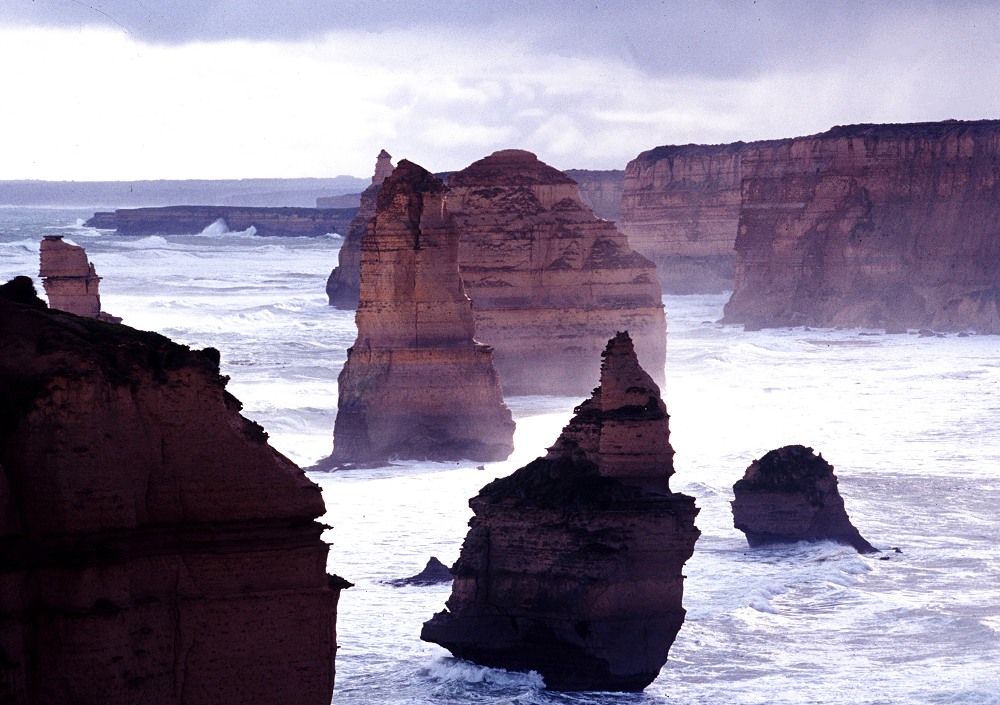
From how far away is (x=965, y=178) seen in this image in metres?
90.1

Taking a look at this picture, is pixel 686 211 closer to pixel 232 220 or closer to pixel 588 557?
pixel 232 220

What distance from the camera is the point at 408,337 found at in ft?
124

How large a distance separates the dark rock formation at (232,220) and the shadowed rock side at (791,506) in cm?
13775

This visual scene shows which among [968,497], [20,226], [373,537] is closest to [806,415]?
[968,497]

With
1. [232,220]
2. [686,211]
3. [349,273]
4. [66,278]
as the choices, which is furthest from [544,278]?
[232,220]

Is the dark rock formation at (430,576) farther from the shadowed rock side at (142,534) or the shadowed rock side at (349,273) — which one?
the shadowed rock side at (349,273)

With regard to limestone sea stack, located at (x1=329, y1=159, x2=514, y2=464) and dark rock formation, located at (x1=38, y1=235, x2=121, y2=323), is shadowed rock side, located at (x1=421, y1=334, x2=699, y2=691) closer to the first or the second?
dark rock formation, located at (x1=38, y1=235, x2=121, y2=323)

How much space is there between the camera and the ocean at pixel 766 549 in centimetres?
2155

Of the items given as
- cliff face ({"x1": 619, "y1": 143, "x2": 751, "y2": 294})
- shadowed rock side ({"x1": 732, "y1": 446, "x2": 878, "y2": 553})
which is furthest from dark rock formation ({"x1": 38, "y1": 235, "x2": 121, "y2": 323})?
cliff face ({"x1": 619, "y1": 143, "x2": 751, "y2": 294})

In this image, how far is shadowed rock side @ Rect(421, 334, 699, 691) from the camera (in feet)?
67.1

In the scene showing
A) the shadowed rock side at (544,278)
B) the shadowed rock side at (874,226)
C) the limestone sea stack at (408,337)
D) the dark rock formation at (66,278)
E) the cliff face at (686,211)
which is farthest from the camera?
the cliff face at (686,211)

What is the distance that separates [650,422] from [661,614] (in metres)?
1.98

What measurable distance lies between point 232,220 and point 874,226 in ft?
312

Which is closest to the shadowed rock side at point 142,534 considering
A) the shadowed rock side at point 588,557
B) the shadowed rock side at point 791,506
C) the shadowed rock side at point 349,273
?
the shadowed rock side at point 588,557
